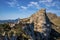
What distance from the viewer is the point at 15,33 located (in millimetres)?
101250

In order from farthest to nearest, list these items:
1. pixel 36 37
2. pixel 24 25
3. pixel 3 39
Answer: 1. pixel 36 37
2. pixel 24 25
3. pixel 3 39

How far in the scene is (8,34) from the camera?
96.8 metres

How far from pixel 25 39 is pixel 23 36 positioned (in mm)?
2211

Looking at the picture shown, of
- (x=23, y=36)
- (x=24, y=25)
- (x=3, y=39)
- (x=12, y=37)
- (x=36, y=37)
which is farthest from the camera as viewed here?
(x=36, y=37)

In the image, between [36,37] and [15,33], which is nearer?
[15,33]

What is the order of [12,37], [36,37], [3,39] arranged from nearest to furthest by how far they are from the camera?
[3,39] → [12,37] → [36,37]

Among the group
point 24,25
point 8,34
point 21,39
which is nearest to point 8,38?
point 8,34

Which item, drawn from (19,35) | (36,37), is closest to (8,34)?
(19,35)

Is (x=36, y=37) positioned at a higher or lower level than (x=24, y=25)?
lower

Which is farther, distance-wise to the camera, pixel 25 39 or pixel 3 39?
pixel 25 39

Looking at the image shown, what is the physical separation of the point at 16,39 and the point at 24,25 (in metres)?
28.9

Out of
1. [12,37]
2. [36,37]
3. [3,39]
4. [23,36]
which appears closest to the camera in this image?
[3,39]

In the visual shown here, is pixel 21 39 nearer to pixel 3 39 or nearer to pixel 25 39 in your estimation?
pixel 25 39

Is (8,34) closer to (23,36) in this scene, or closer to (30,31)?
(23,36)
